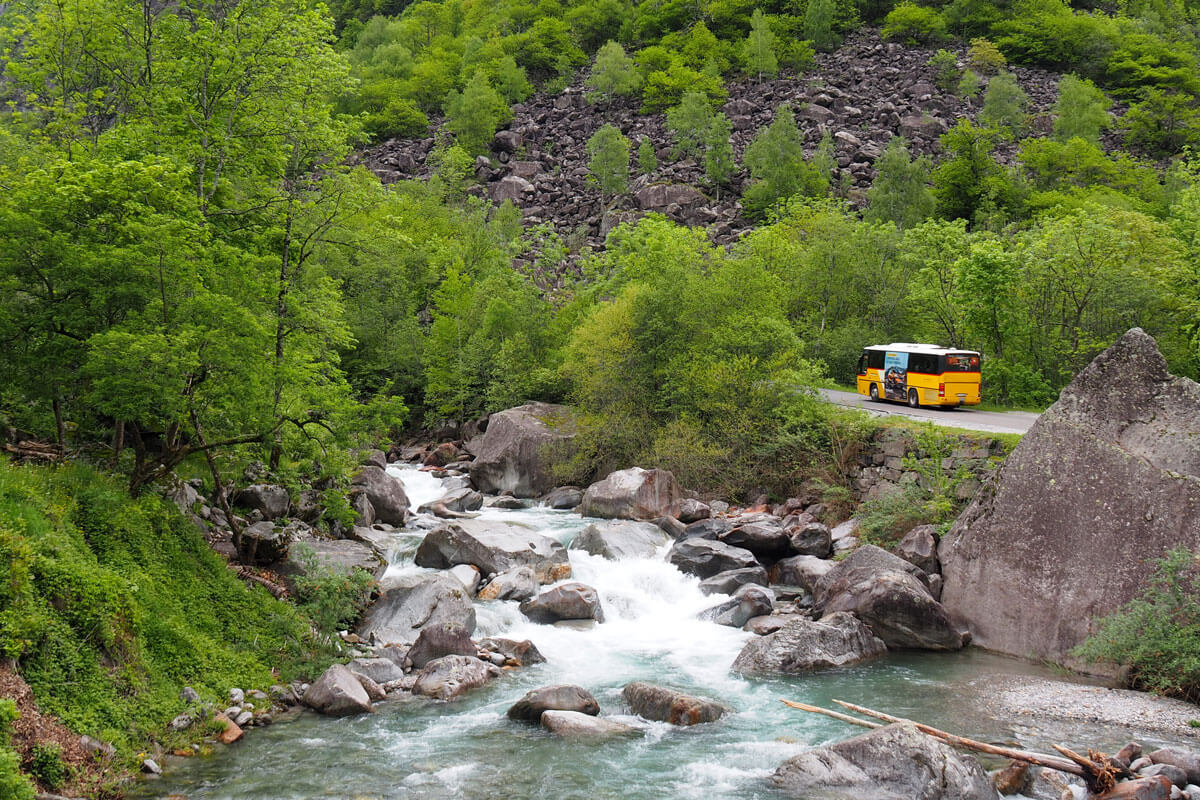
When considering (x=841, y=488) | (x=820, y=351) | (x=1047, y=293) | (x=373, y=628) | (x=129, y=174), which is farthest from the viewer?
(x=820, y=351)

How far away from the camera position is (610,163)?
81875mm

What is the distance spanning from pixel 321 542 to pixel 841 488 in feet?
48.8

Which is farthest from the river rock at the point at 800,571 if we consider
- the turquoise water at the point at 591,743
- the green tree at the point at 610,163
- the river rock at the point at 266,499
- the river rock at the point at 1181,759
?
the green tree at the point at 610,163

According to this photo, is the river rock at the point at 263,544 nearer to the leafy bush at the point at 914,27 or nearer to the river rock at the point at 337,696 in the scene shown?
the river rock at the point at 337,696

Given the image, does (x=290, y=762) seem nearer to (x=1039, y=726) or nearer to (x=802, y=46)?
(x=1039, y=726)

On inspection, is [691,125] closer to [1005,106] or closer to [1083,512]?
[1005,106]

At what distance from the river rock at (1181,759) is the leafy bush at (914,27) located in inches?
4432

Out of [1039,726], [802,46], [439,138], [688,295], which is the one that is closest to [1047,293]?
[688,295]

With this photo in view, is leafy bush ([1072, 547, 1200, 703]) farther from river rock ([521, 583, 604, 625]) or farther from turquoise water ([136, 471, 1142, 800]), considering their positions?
river rock ([521, 583, 604, 625])

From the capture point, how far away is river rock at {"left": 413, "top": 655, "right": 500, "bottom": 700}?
595 inches

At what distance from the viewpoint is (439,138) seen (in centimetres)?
9500

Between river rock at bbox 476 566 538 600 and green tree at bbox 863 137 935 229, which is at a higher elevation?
green tree at bbox 863 137 935 229

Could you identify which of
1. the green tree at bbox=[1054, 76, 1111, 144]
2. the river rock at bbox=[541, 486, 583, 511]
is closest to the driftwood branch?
the river rock at bbox=[541, 486, 583, 511]

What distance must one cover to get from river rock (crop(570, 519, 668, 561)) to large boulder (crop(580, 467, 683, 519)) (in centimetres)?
279
